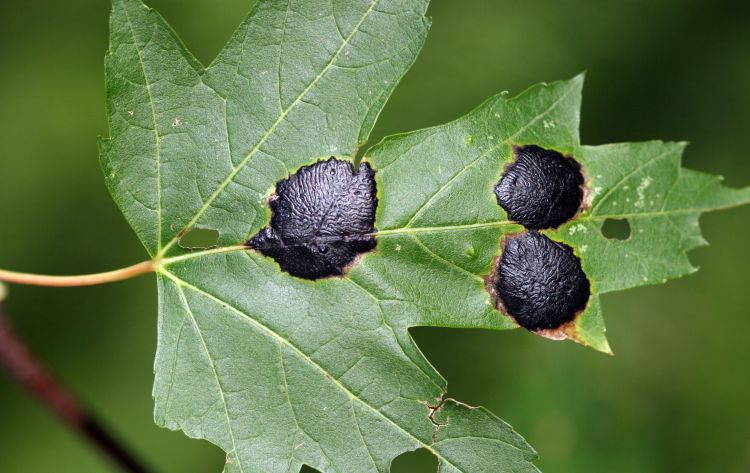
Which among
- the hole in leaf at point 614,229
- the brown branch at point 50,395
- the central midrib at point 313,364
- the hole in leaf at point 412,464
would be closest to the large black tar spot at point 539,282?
the central midrib at point 313,364

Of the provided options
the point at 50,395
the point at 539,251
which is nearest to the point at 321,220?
the point at 539,251

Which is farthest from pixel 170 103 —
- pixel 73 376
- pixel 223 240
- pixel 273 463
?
pixel 73 376

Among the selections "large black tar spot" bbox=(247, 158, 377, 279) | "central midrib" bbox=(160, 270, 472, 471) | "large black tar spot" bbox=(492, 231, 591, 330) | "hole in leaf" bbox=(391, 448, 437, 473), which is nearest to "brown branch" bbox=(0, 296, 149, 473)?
"central midrib" bbox=(160, 270, 472, 471)

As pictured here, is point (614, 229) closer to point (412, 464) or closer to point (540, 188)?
point (412, 464)

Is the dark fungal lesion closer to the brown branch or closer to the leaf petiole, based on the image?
the leaf petiole

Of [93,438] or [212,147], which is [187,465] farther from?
[212,147]

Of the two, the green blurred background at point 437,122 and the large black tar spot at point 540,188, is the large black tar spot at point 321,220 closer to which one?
the large black tar spot at point 540,188
